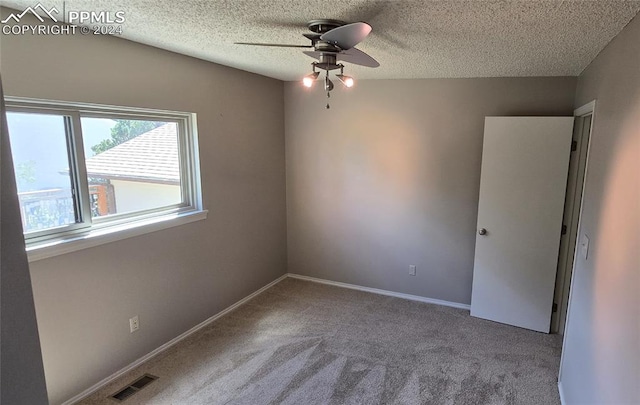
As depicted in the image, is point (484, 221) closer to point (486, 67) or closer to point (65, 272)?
point (486, 67)

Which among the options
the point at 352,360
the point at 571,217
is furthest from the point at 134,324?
the point at 571,217

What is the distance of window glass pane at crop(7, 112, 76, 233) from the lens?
2121mm

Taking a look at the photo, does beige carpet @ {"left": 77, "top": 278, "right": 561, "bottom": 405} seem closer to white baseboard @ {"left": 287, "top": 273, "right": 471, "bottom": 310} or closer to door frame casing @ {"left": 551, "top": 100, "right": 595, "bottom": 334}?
white baseboard @ {"left": 287, "top": 273, "right": 471, "bottom": 310}

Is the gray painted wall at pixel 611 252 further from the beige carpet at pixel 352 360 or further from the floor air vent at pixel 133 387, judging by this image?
the floor air vent at pixel 133 387

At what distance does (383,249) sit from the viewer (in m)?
4.15

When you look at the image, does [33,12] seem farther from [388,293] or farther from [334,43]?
[388,293]

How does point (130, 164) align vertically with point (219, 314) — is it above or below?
above

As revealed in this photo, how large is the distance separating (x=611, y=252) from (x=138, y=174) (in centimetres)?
315

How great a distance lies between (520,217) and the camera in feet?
11.0

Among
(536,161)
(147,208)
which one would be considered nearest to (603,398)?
(536,161)

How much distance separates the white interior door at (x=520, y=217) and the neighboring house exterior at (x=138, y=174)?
2.88 m

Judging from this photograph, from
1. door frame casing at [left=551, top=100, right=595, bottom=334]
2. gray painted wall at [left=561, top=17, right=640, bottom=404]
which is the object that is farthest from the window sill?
door frame casing at [left=551, top=100, right=595, bottom=334]

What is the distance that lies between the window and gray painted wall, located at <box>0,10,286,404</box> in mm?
136

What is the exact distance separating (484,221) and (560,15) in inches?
84.2
